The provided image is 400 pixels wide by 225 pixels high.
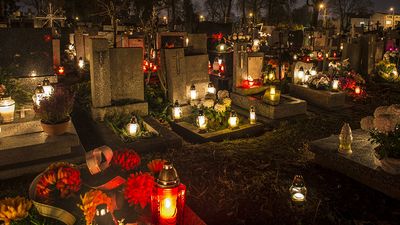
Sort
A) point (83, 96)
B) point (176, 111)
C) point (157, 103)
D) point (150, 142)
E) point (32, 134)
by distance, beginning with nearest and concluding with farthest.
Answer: point (32, 134) → point (150, 142) → point (176, 111) → point (157, 103) → point (83, 96)

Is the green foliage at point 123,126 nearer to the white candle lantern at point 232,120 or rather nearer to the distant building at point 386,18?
the white candle lantern at point 232,120

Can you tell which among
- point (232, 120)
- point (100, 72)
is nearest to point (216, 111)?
point (232, 120)

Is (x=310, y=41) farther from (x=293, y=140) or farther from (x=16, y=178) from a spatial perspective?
(x=16, y=178)

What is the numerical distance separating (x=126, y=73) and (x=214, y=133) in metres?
2.61

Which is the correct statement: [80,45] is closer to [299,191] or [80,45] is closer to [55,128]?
[55,128]

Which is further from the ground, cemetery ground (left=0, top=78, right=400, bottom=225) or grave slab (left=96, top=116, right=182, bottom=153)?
grave slab (left=96, top=116, right=182, bottom=153)

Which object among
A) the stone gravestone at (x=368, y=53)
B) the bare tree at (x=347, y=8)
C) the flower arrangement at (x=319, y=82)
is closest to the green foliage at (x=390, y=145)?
the flower arrangement at (x=319, y=82)

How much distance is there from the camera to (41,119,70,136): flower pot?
6.37 metres

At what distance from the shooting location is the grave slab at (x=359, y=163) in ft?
16.6

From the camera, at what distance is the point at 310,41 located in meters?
22.1

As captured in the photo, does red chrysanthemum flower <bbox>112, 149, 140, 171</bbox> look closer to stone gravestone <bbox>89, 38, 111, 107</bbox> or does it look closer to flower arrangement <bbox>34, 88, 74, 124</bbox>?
flower arrangement <bbox>34, 88, 74, 124</bbox>

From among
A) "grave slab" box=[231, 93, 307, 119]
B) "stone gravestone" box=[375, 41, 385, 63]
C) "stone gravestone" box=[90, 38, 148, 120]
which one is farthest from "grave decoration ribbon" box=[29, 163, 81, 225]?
"stone gravestone" box=[375, 41, 385, 63]

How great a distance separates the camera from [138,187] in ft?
12.9

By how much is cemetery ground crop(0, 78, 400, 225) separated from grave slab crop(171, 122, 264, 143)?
405 mm
